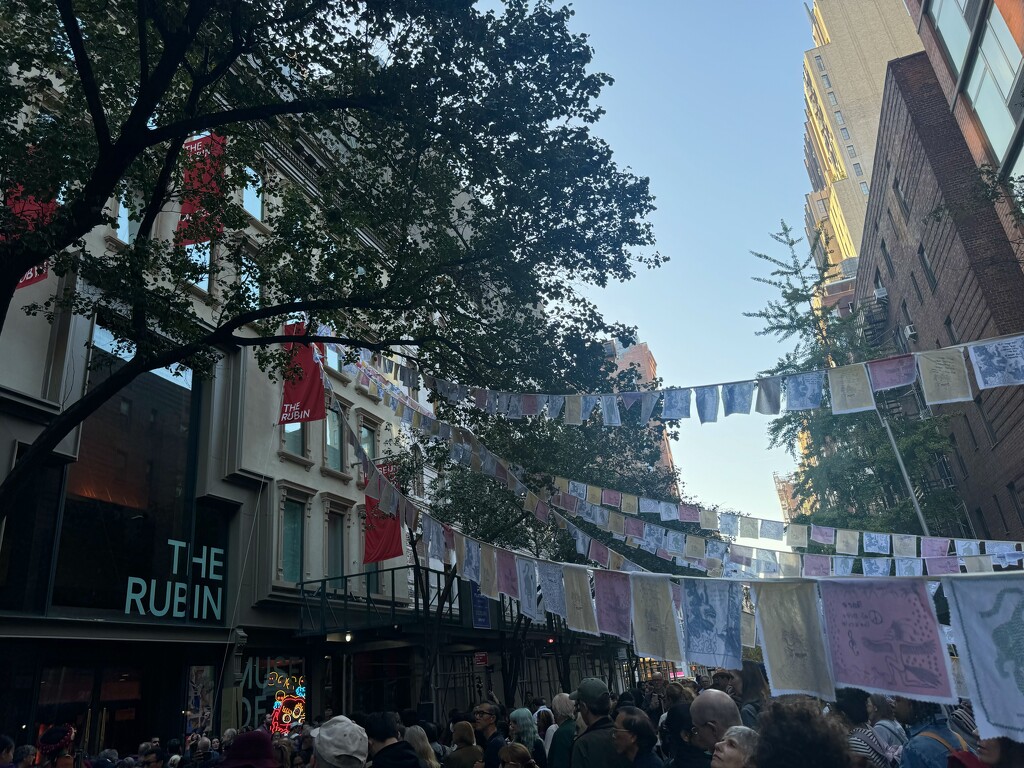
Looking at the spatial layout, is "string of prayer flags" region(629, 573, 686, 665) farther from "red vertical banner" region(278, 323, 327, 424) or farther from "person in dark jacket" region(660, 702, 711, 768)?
"red vertical banner" region(278, 323, 327, 424)

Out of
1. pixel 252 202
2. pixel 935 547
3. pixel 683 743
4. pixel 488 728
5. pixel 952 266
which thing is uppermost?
pixel 252 202

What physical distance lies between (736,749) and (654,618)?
14.5ft

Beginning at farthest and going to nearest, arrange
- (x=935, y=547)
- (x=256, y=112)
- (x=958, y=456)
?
(x=958, y=456) → (x=935, y=547) → (x=256, y=112)

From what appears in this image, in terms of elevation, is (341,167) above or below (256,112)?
above

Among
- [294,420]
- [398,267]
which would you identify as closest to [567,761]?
[398,267]

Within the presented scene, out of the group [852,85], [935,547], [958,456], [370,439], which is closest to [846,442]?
[958,456]

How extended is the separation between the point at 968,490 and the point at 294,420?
22700 mm

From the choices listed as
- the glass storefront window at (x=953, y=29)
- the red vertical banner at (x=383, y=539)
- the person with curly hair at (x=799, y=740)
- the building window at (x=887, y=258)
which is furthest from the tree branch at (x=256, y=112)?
the building window at (x=887, y=258)

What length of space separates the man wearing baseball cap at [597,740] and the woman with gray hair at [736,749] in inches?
68.9

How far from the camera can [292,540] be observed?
1862 centimetres

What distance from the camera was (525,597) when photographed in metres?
10.2

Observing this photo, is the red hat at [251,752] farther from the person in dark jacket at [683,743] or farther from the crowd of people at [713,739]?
the person in dark jacket at [683,743]

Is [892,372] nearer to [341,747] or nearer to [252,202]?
[341,747]

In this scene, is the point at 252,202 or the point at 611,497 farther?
the point at 252,202
